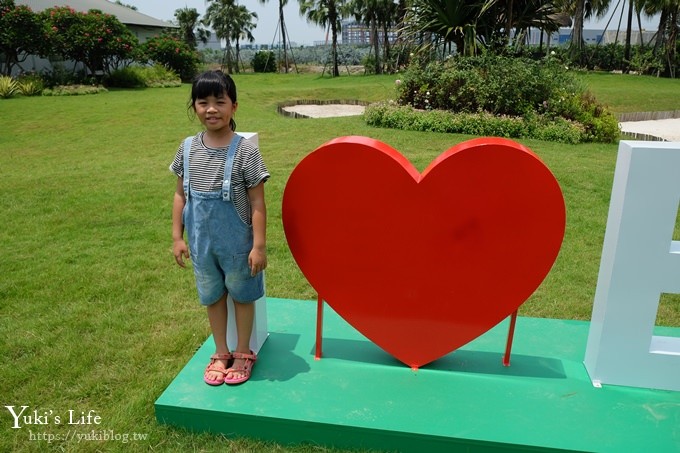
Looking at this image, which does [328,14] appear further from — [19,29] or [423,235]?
[423,235]

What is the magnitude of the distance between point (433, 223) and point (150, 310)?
7.44 feet

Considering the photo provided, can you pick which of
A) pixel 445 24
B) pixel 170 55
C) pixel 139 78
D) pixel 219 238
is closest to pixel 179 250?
pixel 219 238

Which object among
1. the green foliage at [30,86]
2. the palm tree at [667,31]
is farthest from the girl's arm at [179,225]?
the palm tree at [667,31]

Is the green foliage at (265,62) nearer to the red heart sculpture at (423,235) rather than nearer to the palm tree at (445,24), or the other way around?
the palm tree at (445,24)

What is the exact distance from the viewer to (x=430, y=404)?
2441mm

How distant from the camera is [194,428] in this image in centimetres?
247

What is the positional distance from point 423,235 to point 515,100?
28.5 ft

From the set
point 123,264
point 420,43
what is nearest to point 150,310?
point 123,264

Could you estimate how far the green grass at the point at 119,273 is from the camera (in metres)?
2.79

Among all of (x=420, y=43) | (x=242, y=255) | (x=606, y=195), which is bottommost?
(x=606, y=195)

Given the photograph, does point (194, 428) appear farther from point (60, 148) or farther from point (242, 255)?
point (60, 148)

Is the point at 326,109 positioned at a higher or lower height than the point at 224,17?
lower

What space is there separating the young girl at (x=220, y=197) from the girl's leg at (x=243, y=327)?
0.13 metres

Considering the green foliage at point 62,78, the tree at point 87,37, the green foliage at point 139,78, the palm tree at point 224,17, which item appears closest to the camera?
the green foliage at point 62,78
